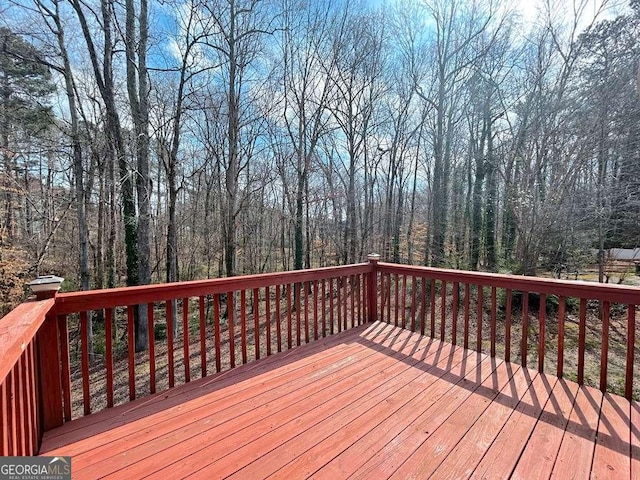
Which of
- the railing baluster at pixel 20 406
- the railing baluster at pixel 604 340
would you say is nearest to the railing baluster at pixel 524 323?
the railing baluster at pixel 604 340

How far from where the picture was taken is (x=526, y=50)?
23.4 ft

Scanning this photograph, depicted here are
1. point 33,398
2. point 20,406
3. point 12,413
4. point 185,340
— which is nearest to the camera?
point 12,413

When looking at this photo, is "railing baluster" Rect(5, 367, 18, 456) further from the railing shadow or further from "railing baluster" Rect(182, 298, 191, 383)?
the railing shadow

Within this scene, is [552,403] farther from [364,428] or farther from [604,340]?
[364,428]

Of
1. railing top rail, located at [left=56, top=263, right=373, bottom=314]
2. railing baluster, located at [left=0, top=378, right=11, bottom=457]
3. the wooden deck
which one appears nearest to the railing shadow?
the wooden deck

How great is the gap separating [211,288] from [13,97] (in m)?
8.87

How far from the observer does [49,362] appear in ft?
5.77

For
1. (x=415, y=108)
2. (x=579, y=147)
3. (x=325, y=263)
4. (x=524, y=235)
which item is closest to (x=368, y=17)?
(x=415, y=108)

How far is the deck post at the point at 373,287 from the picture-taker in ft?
12.6

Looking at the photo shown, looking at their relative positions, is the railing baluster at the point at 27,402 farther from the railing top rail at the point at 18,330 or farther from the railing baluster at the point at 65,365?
the railing baluster at the point at 65,365

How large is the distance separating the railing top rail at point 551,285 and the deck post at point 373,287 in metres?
0.71

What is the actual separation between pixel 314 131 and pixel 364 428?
8.47m

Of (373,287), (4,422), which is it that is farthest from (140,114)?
(4,422)
